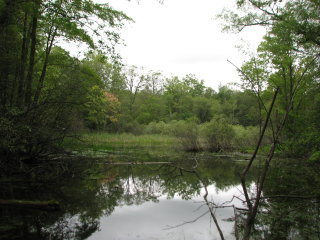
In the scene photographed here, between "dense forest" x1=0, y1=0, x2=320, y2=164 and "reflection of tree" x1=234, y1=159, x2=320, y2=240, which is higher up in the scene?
"dense forest" x1=0, y1=0, x2=320, y2=164

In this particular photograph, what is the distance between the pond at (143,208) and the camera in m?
4.26

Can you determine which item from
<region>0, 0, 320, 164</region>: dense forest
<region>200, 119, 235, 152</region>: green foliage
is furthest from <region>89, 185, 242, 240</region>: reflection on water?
<region>200, 119, 235, 152</region>: green foliage

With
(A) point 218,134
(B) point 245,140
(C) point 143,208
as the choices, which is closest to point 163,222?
(C) point 143,208

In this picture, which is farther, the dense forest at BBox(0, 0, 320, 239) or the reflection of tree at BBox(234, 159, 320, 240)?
the dense forest at BBox(0, 0, 320, 239)

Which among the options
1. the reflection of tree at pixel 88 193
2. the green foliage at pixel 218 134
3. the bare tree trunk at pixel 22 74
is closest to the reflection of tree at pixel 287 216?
the reflection of tree at pixel 88 193

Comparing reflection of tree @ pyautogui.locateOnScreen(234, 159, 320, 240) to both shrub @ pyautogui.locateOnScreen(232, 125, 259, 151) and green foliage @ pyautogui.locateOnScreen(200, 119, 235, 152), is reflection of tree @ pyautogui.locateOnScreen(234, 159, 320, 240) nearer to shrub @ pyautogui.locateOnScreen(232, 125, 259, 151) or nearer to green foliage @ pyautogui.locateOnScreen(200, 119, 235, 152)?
green foliage @ pyautogui.locateOnScreen(200, 119, 235, 152)

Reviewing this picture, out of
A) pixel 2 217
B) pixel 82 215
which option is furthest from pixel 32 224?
pixel 82 215

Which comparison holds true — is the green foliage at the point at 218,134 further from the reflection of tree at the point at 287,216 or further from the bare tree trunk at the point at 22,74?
the bare tree trunk at the point at 22,74

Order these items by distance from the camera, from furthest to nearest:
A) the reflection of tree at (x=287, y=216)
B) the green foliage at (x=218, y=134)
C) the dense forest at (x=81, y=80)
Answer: the green foliage at (x=218, y=134)
the dense forest at (x=81, y=80)
the reflection of tree at (x=287, y=216)

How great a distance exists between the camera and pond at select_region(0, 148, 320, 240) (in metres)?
4.26

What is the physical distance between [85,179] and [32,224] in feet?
13.2

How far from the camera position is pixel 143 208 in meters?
5.86

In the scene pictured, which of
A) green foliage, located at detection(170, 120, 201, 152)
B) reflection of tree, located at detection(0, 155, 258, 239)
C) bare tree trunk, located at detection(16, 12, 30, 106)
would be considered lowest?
reflection of tree, located at detection(0, 155, 258, 239)

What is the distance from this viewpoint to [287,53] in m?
13.3
